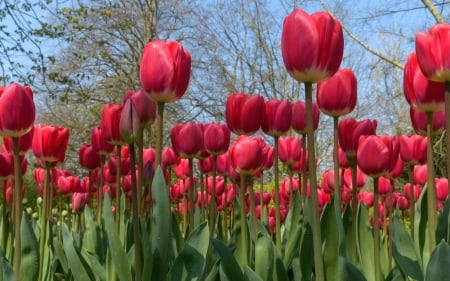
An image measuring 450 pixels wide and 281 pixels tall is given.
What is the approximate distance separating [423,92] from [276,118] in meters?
0.53

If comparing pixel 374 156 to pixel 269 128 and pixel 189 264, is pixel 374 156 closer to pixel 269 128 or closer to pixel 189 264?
pixel 269 128

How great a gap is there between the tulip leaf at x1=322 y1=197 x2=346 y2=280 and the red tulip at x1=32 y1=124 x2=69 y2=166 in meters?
0.81

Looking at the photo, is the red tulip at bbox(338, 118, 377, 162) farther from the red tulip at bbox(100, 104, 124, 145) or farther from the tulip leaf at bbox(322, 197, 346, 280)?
the red tulip at bbox(100, 104, 124, 145)

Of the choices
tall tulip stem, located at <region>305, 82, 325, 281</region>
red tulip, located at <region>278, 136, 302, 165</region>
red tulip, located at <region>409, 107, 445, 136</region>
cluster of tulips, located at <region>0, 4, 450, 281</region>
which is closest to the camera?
tall tulip stem, located at <region>305, 82, 325, 281</region>

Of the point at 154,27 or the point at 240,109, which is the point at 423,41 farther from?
the point at 154,27

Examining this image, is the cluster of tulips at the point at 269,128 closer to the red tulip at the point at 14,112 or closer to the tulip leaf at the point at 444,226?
the red tulip at the point at 14,112

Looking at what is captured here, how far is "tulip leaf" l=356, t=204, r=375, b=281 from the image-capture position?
1584mm

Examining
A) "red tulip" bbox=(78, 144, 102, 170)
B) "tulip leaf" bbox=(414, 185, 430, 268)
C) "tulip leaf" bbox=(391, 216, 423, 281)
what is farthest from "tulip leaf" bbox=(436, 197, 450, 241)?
"red tulip" bbox=(78, 144, 102, 170)

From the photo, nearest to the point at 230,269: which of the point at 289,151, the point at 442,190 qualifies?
the point at 289,151

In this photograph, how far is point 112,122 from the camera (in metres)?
1.50

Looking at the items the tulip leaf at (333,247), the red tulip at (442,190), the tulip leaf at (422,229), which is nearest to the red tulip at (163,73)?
the tulip leaf at (333,247)

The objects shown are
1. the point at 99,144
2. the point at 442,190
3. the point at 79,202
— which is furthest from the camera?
the point at 442,190

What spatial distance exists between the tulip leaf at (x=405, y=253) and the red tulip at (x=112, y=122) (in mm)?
700

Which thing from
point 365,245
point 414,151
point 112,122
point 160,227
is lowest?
point 365,245
